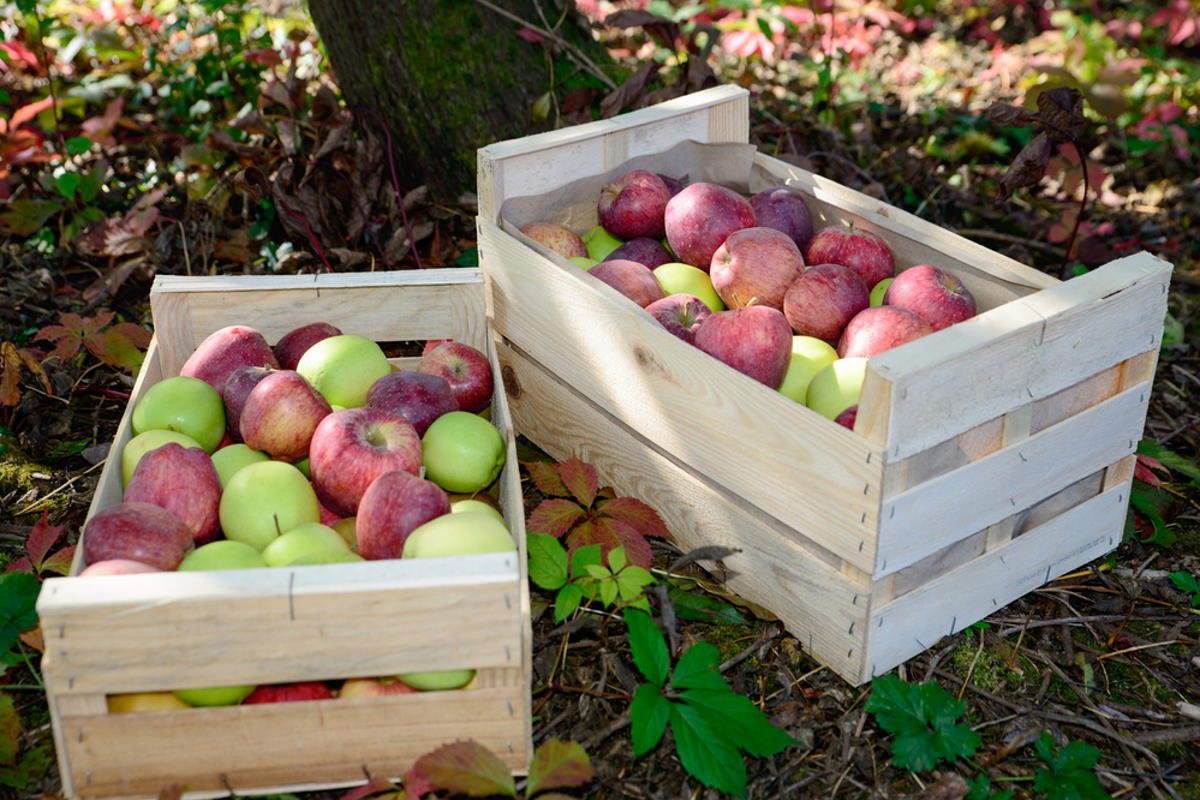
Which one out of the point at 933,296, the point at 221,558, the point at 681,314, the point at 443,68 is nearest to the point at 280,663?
the point at 221,558

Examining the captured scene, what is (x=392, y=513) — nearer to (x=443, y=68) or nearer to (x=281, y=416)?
(x=281, y=416)

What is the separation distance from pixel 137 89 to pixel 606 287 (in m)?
3.10

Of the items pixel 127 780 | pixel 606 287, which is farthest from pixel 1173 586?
pixel 127 780

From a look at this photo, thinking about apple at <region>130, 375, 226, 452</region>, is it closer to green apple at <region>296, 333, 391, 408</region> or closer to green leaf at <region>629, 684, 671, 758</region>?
green apple at <region>296, 333, 391, 408</region>

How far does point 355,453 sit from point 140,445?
1.52 ft

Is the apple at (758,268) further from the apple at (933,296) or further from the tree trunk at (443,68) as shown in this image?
the tree trunk at (443,68)

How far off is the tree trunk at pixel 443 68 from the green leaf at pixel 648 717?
2.29 meters

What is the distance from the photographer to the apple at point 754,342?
2480 millimetres

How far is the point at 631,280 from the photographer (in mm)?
2809

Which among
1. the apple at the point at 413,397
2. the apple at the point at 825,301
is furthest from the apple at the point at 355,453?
the apple at the point at 825,301

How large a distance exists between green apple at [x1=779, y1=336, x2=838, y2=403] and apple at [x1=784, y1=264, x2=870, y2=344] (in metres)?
0.07

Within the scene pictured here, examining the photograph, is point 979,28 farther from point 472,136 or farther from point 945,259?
point 945,259

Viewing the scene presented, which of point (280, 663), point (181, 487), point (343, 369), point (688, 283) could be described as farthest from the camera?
point (688, 283)

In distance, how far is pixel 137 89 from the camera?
4867 millimetres
